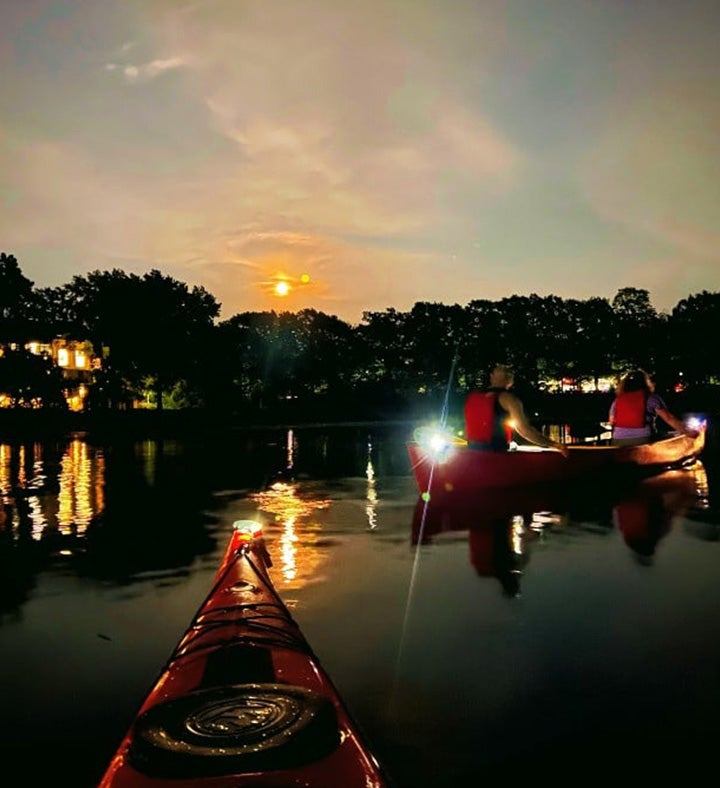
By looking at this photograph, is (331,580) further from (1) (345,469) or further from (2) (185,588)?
(1) (345,469)

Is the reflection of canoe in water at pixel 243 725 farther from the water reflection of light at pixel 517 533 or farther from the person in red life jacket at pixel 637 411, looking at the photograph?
the person in red life jacket at pixel 637 411

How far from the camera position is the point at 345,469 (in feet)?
72.3

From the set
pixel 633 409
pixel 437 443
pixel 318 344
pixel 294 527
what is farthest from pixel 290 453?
pixel 318 344

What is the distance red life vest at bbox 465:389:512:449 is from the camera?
13.5m

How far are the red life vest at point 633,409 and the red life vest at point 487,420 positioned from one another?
4.77 metres

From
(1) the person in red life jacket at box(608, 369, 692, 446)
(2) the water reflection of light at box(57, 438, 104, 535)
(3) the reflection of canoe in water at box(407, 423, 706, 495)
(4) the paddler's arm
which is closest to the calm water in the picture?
(2) the water reflection of light at box(57, 438, 104, 535)

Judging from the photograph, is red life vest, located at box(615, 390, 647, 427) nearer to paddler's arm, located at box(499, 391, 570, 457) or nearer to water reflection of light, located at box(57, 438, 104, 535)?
paddler's arm, located at box(499, 391, 570, 457)

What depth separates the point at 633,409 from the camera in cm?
1711

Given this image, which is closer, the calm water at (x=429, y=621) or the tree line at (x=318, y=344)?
the calm water at (x=429, y=621)

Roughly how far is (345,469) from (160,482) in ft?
18.3

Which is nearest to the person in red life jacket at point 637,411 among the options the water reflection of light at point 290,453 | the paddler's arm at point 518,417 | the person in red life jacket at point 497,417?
the person in red life jacket at point 497,417

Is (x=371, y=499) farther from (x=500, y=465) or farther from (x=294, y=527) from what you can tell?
(x=294, y=527)

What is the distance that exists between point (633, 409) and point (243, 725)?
15632 mm

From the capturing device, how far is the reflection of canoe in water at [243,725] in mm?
2799
